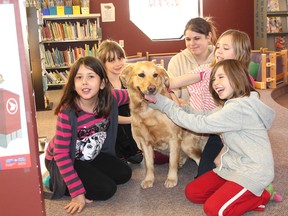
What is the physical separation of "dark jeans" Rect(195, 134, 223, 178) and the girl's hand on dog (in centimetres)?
81

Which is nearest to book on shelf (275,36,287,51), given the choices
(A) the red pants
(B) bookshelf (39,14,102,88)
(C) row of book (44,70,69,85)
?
(B) bookshelf (39,14,102,88)

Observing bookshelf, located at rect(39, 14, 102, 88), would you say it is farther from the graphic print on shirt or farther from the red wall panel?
the graphic print on shirt

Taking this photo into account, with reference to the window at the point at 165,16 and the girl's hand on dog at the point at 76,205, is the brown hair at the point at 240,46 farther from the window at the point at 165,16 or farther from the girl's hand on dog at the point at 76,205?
the window at the point at 165,16

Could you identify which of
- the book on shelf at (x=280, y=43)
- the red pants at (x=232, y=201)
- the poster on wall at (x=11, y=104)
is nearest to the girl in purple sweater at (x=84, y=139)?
the red pants at (x=232, y=201)

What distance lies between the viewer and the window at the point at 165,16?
25.2 feet

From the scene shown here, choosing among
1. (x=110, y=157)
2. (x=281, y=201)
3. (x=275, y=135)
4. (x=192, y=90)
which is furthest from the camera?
(x=275, y=135)

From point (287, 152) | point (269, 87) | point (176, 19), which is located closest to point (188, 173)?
point (287, 152)

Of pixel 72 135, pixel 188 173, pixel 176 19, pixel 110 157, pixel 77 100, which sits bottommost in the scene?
pixel 188 173

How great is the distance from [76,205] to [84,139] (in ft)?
1.37

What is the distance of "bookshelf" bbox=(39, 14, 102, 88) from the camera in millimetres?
6855

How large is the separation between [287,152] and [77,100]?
70.4 inches

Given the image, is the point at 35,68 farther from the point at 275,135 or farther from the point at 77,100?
the point at 275,135

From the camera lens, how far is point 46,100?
17.9ft

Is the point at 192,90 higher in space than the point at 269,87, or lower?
higher
